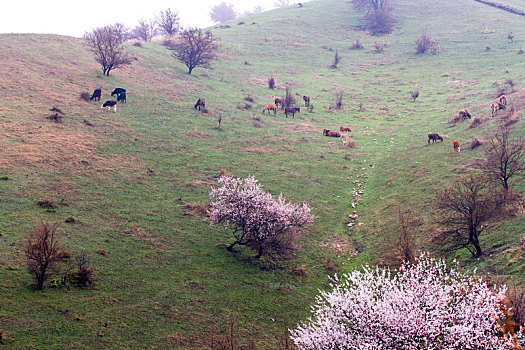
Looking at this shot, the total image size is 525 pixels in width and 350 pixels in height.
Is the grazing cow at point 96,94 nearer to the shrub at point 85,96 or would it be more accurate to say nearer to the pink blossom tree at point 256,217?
the shrub at point 85,96

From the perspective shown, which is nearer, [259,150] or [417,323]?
[417,323]

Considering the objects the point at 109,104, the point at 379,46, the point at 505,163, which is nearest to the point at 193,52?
the point at 109,104

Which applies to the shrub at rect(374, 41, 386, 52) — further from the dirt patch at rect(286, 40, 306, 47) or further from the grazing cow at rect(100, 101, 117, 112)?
the grazing cow at rect(100, 101, 117, 112)

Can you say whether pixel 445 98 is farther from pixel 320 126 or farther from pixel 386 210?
pixel 386 210

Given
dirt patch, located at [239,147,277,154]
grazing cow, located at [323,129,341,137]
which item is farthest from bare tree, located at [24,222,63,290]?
grazing cow, located at [323,129,341,137]

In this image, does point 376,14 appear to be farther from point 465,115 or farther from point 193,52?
point 465,115

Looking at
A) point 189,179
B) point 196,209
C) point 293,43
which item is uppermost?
point 293,43
